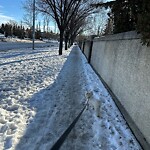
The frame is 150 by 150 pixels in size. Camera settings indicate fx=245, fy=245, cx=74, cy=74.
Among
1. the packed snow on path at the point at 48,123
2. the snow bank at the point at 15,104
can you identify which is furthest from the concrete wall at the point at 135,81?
the snow bank at the point at 15,104

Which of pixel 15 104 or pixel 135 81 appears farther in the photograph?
pixel 15 104

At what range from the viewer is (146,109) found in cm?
443

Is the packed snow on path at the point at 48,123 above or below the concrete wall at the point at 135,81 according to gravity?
below

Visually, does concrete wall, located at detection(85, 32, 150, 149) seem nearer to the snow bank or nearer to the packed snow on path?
the packed snow on path

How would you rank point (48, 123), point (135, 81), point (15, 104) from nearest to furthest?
1. point (48, 123)
2. point (135, 81)
3. point (15, 104)

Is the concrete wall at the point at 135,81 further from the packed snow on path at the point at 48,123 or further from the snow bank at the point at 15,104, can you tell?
the snow bank at the point at 15,104

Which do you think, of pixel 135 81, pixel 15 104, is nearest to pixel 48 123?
pixel 15 104

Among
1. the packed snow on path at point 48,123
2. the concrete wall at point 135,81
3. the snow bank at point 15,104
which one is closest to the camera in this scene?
the packed snow on path at point 48,123

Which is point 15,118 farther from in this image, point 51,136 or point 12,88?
point 12,88

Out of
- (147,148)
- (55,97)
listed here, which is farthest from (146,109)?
(55,97)

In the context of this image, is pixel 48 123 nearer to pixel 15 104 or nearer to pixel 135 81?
pixel 15 104

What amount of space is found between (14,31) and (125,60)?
96925 mm

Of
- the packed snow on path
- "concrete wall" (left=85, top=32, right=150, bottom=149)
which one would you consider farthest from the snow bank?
"concrete wall" (left=85, top=32, right=150, bottom=149)

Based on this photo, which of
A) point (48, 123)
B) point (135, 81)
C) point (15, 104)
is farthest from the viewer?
point (15, 104)
